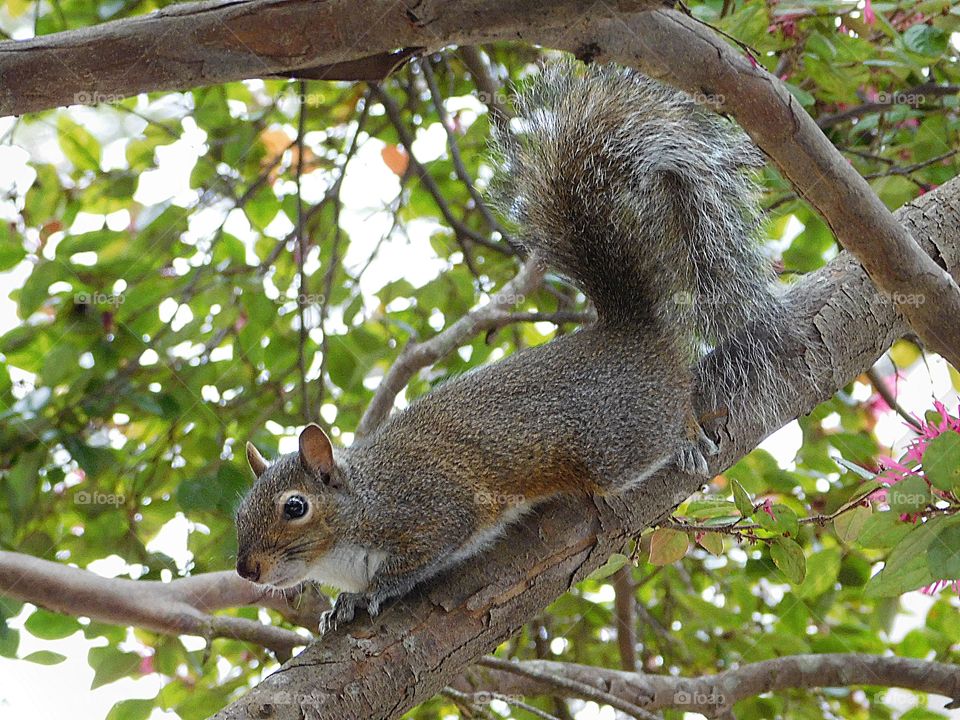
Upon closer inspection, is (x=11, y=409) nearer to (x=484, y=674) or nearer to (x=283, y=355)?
(x=283, y=355)

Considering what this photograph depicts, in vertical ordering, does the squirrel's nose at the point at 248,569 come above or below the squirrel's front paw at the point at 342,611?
above

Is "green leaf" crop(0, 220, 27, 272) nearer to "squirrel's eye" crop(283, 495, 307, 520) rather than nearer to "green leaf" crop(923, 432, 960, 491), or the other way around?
"squirrel's eye" crop(283, 495, 307, 520)

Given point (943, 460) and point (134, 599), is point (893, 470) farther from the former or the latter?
point (134, 599)

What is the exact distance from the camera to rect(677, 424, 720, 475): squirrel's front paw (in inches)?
58.8

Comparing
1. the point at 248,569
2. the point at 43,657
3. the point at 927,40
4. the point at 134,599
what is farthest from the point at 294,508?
the point at 927,40

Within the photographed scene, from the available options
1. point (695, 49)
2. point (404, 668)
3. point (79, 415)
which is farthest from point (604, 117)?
point (79, 415)

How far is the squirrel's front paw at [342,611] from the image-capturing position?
4.42 feet

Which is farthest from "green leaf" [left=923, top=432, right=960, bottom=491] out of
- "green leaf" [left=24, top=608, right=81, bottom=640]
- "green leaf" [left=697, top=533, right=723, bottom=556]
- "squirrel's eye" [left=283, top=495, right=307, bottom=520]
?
"green leaf" [left=24, top=608, right=81, bottom=640]

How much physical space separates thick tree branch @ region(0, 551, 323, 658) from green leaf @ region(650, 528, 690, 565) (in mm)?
580

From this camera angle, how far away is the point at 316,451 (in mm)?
1534

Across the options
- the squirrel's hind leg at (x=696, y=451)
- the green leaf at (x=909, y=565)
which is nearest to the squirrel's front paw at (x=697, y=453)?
the squirrel's hind leg at (x=696, y=451)

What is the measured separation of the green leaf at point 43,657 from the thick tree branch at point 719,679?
2.33 feet

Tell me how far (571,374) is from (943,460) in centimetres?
64

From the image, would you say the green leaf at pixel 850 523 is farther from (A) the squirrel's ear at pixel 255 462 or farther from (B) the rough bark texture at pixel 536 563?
(A) the squirrel's ear at pixel 255 462
